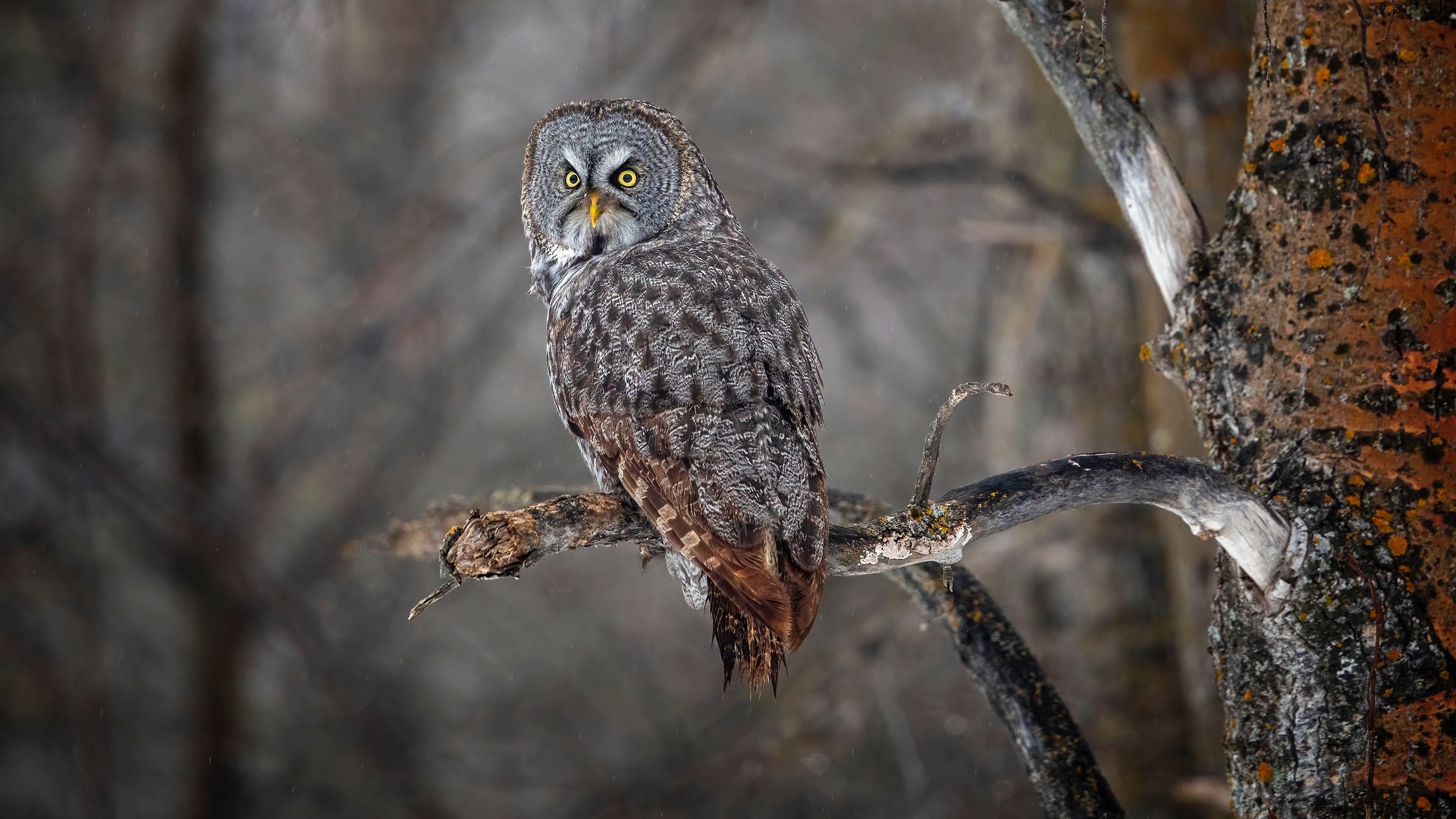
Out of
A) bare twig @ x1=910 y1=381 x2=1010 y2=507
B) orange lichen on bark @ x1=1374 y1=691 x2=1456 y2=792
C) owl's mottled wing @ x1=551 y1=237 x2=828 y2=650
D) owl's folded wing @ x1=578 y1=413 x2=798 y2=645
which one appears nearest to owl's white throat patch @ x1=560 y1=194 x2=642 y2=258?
owl's mottled wing @ x1=551 y1=237 x2=828 y2=650

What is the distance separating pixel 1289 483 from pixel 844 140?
5042mm

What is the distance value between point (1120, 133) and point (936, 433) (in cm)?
94

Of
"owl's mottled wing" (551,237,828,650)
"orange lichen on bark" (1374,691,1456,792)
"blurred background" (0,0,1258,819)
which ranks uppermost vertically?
"blurred background" (0,0,1258,819)

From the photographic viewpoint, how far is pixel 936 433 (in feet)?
6.38

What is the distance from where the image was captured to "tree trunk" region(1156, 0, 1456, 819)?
2.08 metres

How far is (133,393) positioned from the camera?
6.63m

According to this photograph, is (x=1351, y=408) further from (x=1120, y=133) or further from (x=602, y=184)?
(x=602, y=184)

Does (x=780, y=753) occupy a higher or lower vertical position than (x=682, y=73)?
lower

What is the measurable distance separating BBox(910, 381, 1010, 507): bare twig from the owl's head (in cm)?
149

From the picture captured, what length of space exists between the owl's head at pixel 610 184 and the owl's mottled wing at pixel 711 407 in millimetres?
372

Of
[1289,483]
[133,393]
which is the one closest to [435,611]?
[133,393]

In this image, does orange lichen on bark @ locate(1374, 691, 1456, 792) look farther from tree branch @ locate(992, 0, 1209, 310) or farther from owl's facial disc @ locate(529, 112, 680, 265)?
owl's facial disc @ locate(529, 112, 680, 265)

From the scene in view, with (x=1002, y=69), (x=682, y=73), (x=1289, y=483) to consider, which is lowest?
(x=1289, y=483)

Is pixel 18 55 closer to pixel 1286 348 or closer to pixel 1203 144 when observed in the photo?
pixel 1203 144
